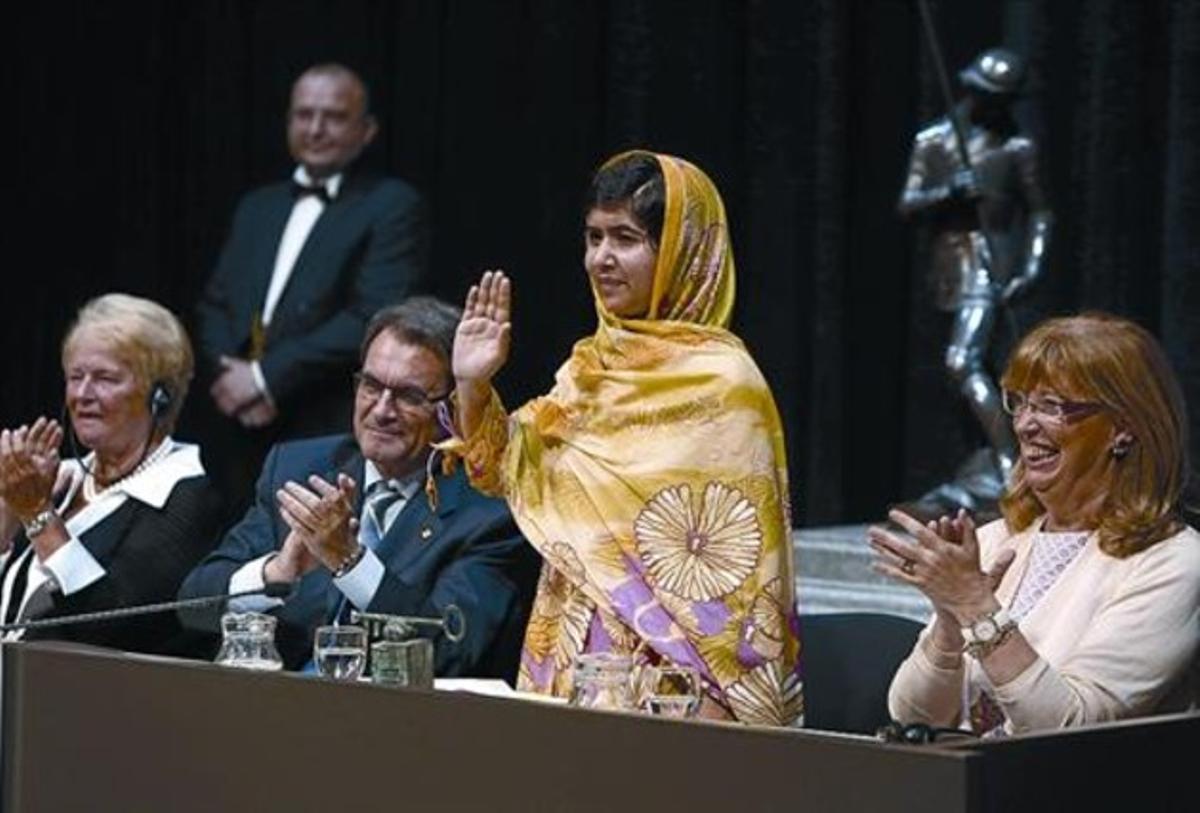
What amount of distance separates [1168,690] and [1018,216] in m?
2.96

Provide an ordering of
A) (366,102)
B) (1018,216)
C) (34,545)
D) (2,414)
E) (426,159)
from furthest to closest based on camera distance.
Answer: (2,414) < (426,159) < (366,102) < (1018,216) < (34,545)

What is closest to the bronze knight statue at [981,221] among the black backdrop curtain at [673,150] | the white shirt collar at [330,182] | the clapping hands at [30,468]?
the black backdrop curtain at [673,150]

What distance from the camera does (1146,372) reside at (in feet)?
11.0

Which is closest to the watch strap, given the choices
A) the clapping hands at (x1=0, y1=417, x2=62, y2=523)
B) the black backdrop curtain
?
the clapping hands at (x1=0, y1=417, x2=62, y2=523)

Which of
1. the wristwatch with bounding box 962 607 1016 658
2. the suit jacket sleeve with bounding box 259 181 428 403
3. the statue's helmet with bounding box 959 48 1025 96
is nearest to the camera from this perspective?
the wristwatch with bounding box 962 607 1016 658

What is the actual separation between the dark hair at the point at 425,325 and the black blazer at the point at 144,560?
1.83 ft

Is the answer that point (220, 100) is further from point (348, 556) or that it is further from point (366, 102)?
point (348, 556)

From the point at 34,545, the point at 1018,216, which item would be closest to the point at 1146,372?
the point at 34,545

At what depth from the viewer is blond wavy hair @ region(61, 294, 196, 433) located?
457 centimetres

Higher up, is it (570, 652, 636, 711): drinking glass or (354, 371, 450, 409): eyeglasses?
(354, 371, 450, 409): eyeglasses

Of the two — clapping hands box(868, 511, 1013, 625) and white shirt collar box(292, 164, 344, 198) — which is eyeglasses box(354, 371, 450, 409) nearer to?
clapping hands box(868, 511, 1013, 625)

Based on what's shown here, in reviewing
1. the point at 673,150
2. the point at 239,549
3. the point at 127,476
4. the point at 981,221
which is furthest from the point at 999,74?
the point at 239,549

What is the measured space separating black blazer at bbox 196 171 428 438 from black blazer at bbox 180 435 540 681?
8.64 feet

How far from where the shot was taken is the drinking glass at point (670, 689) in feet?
9.60
